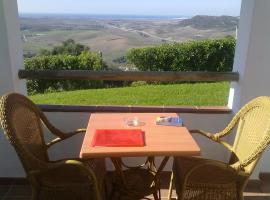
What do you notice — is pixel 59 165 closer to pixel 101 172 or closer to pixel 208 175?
pixel 101 172

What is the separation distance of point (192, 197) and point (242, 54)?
1373 mm

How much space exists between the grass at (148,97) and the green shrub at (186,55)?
1012 millimetres

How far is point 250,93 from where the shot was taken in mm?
2771

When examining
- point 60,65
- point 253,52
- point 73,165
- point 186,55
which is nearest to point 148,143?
point 73,165

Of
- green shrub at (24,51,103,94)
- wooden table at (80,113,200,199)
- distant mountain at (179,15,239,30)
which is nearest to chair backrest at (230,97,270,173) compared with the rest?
wooden table at (80,113,200,199)

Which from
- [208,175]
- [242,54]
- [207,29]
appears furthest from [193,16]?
[208,175]

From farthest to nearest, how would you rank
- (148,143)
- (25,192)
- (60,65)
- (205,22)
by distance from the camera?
(205,22) < (60,65) < (25,192) < (148,143)

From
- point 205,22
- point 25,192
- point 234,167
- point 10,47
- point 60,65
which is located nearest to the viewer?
point 234,167

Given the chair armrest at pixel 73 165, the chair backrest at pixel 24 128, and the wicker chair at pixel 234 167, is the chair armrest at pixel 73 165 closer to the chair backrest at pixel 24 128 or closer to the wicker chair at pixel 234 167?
the chair backrest at pixel 24 128

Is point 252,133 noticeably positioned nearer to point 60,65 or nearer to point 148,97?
point 148,97

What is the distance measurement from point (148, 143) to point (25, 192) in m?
1.52

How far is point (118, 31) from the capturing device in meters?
7.08

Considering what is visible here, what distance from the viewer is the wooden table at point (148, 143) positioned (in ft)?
5.90

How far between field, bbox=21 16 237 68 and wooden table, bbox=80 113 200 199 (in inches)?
156
